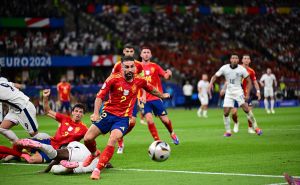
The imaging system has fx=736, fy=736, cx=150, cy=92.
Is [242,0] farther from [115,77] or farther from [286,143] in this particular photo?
[115,77]

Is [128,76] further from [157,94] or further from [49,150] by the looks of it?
[49,150]

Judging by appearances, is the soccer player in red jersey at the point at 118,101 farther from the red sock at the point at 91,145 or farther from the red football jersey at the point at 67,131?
the red football jersey at the point at 67,131

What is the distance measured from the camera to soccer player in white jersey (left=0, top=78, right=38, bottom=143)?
669 inches

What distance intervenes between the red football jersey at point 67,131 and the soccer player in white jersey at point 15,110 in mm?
1311

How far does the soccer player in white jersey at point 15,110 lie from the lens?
1698cm

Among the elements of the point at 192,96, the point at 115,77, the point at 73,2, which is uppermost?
the point at 73,2

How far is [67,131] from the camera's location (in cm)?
1616

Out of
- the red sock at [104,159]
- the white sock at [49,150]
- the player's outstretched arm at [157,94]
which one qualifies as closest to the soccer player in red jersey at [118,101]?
the red sock at [104,159]

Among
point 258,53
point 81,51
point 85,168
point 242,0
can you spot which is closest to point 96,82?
point 81,51


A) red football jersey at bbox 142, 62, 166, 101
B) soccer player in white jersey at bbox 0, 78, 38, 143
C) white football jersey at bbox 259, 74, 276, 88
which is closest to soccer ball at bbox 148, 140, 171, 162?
soccer player in white jersey at bbox 0, 78, 38, 143

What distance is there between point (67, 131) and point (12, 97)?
1816 millimetres

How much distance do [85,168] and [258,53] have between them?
4841 cm

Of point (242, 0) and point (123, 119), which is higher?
point (242, 0)

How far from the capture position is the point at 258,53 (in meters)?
Answer: 61.8
